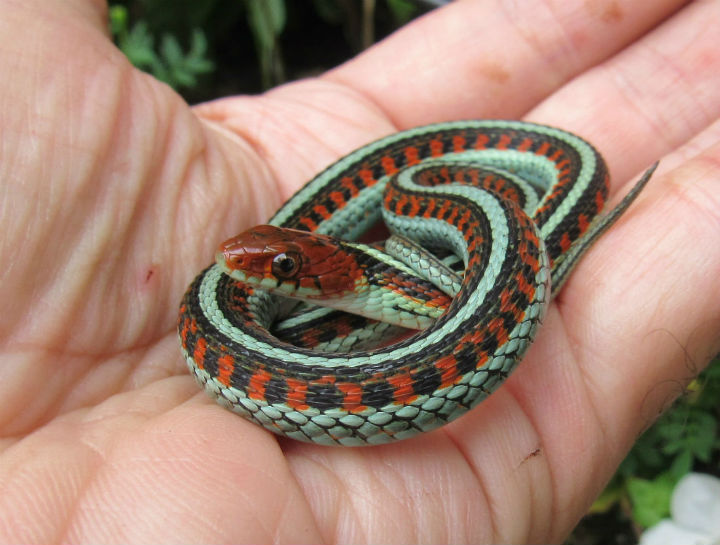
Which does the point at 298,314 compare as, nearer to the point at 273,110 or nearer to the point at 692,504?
the point at 273,110

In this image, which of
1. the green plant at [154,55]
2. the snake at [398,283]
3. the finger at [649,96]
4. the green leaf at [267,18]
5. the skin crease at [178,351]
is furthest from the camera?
the green leaf at [267,18]

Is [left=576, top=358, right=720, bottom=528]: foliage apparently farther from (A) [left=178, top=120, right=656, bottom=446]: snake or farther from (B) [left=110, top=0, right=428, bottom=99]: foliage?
(B) [left=110, top=0, right=428, bottom=99]: foliage

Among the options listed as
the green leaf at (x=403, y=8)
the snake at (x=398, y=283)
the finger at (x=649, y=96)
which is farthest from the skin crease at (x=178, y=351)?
the green leaf at (x=403, y=8)

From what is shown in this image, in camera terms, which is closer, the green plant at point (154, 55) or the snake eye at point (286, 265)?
the snake eye at point (286, 265)

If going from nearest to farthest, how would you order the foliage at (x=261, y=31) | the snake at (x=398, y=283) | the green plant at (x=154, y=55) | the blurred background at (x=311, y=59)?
the snake at (x=398, y=283)
the blurred background at (x=311, y=59)
the green plant at (x=154, y=55)
the foliage at (x=261, y=31)

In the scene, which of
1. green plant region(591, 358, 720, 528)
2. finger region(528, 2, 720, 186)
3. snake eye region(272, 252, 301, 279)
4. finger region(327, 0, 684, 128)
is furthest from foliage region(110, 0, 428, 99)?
green plant region(591, 358, 720, 528)

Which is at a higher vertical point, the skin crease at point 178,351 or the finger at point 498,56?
the finger at point 498,56

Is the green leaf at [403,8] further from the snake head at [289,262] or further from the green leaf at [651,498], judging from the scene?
the green leaf at [651,498]
